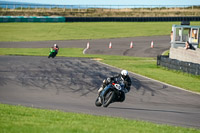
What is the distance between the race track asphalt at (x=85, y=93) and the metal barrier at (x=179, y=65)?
11.0 ft

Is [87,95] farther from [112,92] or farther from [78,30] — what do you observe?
[78,30]

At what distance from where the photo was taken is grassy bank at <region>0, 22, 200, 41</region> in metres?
56.1

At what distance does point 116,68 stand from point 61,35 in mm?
30676

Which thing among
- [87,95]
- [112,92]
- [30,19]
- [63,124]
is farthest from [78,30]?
[63,124]

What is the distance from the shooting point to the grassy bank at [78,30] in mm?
56091

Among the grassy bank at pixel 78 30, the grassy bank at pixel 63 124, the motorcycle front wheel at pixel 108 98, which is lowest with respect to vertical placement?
the grassy bank at pixel 78 30

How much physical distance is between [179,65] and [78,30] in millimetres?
37899

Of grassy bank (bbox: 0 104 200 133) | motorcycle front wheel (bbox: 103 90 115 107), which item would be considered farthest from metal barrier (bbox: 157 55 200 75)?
grassy bank (bbox: 0 104 200 133)

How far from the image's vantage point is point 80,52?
136 ft

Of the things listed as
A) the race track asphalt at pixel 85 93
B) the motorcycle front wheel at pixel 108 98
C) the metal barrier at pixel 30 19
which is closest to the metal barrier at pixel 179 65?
the race track asphalt at pixel 85 93

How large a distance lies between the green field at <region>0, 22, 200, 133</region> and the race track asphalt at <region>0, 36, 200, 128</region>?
169 cm

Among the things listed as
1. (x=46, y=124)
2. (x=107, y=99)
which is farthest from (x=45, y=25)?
(x=46, y=124)

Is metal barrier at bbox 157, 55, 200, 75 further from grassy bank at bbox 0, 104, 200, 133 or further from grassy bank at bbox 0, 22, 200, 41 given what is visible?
grassy bank at bbox 0, 22, 200, 41

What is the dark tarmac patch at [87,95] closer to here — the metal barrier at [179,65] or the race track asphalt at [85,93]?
the race track asphalt at [85,93]
